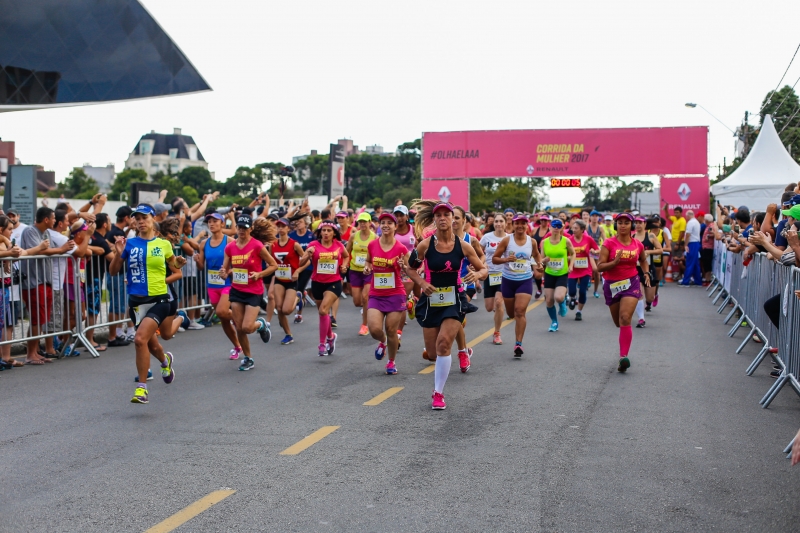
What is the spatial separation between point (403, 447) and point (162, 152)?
198 meters

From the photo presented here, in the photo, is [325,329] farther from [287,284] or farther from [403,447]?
[403,447]

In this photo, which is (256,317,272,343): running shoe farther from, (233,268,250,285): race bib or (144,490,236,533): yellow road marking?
(144,490,236,533): yellow road marking

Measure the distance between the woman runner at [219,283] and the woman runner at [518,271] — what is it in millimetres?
3771

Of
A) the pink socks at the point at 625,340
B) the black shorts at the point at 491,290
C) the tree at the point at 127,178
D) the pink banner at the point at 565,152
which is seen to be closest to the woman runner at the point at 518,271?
the black shorts at the point at 491,290

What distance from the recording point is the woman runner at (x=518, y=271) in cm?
1223

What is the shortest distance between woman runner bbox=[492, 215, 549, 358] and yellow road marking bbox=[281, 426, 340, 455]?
5.06m

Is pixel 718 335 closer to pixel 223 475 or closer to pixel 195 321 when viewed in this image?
pixel 195 321

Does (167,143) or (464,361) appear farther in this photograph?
(167,143)

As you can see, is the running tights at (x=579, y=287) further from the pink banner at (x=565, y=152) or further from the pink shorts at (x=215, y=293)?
the pink banner at (x=565, y=152)

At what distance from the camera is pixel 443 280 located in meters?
8.71

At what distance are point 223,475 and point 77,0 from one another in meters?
→ 40.7

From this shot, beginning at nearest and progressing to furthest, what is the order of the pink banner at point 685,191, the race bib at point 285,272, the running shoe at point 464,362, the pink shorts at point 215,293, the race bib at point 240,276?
the running shoe at point 464,362, the race bib at point 240,276, the pink shorts at point 215,293, the race bib at point 285,272, the pink banner at point 685,191

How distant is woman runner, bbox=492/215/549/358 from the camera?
12227mm

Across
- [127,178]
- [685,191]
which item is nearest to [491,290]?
[685,191]
